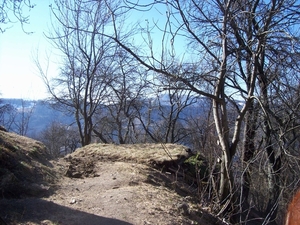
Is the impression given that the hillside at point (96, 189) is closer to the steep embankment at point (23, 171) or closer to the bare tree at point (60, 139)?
the steep embankment at point (23, 171)

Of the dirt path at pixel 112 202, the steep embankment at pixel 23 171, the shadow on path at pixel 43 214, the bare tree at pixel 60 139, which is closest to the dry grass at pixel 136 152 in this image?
the dirt path at pixel 112 202

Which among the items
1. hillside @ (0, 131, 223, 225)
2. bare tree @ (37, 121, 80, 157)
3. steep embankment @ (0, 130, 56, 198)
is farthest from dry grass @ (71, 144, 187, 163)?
bare tree @ (37, 121, 80, 157)

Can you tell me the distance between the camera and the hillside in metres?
4.57

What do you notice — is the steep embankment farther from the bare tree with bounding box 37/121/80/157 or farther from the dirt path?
the bare tree with bounding box 37/121/80/157

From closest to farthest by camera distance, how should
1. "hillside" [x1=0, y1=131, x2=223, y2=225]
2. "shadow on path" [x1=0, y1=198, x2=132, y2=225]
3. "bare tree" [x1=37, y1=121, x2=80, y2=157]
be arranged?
"shadow on path" [x1=0, y1=198, x2=132, y2=225], "hillside" [x1=0, y1=131, x2=223, y2=225], "bare tree" [x1=37, y1=121, x2=80, y2=157]

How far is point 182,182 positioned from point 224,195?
1450 mm

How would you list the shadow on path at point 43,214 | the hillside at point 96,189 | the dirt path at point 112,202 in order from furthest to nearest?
the hillside at point 96,189, the dirt path at point 112,202, the shadow on path at point 43,214

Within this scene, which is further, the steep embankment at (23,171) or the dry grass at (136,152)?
the dry grass at (136,152)

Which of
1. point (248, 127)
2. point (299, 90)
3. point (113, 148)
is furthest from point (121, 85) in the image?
point (299, 90)

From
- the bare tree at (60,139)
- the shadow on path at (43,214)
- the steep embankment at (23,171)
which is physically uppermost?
the steep embankment at (23,171)

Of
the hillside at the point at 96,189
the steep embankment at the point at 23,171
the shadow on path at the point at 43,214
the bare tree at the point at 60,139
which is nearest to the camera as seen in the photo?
the shadow on path at the point at 43,214

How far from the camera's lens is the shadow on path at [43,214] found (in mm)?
4246

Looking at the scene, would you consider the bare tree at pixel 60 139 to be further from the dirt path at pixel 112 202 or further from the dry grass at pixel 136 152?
the dirt path at pixel 112 202

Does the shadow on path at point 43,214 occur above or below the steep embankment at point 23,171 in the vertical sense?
below
